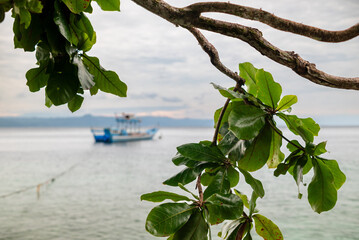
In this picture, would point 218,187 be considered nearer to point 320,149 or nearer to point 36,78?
point 320,149

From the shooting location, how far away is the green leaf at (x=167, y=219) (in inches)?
30.3

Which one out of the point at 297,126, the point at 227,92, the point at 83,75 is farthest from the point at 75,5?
the point at 297,126

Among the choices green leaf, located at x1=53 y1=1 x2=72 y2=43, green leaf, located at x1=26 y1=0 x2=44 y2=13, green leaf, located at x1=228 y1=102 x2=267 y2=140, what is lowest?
green leaf, located at x1=228 y1=102 x2=267 y2=140

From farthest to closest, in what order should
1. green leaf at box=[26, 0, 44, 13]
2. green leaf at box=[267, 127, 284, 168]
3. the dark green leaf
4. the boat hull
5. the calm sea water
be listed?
the boat hull → the calm sea water → green leaf at box=[267, 127, 284, 168] → the dark green leaf → green leaf at box=[26, 0, 44, 13]

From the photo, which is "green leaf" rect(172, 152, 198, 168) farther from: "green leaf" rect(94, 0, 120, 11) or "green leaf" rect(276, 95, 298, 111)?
"green leaf" rect(94, 0, 120, 11)

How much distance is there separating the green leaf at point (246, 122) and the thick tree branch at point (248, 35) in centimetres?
17

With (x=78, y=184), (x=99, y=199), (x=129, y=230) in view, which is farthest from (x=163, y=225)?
(x=78, y=184)

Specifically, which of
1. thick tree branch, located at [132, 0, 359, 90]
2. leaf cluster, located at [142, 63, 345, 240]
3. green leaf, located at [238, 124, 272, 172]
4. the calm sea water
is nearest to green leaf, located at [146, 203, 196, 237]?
leaf cluster, located at [142, 63, 345, 240]

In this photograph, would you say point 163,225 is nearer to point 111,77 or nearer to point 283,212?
point 111,77

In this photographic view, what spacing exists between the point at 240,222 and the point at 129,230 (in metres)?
14.4

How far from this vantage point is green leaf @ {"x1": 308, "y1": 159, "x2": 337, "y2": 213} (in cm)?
88

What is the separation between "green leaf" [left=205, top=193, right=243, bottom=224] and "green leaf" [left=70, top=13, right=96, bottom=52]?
0.48 metres

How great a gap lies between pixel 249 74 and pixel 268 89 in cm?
9

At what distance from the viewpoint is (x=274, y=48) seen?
2.98ft
